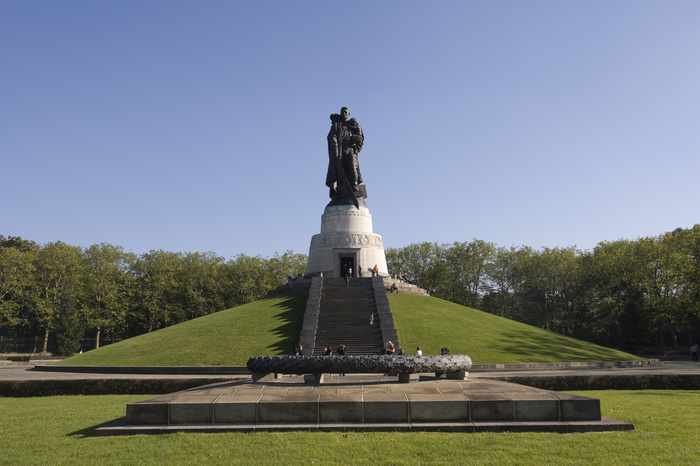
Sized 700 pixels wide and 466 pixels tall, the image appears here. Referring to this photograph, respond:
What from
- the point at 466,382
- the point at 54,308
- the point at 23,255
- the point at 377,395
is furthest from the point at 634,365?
the point at 23,255

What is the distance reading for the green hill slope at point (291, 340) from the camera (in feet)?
94.4

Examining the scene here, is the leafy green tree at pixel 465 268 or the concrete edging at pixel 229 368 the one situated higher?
the leafy green tree at pixel 465 268

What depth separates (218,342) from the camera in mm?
30734

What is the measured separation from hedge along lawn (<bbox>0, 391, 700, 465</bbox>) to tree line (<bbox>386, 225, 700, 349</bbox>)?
44980 mm

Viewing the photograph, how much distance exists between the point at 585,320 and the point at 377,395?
5489cm

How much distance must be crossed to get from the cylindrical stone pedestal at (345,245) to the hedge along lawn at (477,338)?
447cm

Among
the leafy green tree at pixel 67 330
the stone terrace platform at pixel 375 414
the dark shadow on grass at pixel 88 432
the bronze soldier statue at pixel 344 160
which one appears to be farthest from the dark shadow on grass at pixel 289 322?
the leafy green tree at pixel 67 330

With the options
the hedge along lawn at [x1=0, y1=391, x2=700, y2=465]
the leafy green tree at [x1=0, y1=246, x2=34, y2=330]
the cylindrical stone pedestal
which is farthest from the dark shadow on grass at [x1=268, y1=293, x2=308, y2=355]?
the leafy green tree at [x1=0, y1=246, x2=34, y2=330]

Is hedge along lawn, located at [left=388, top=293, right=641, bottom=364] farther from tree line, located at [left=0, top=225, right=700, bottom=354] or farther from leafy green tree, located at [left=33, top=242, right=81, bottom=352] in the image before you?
leafy green tree, located at [left=33, top=242, right=81, bottom=352]

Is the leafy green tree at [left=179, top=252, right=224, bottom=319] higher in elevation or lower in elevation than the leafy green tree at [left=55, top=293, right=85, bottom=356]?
higher

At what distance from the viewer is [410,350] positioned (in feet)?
92.8

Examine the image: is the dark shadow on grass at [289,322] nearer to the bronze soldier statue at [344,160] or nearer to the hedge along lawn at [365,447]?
the bronze soldier statue at [344,160]

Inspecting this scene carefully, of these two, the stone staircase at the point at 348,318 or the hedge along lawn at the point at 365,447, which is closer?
the hedge along lawn at the point at 365,447

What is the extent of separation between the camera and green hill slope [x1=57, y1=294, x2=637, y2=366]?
28.8 m
